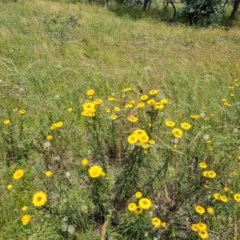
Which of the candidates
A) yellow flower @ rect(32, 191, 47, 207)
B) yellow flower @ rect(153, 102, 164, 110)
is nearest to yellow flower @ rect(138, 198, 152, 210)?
yellow flower @ rect(32, 191, 47, 207)

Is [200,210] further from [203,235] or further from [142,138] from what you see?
[142,138]

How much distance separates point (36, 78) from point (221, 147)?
8.59 feet

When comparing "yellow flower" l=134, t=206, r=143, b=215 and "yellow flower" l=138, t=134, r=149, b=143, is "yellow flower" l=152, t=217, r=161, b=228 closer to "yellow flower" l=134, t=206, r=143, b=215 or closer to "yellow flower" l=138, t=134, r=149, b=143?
"yellow flower" l=134, t=206, r=143, b=215

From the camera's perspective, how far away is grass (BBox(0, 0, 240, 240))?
227 cm

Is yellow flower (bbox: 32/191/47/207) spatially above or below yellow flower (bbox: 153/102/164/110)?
below

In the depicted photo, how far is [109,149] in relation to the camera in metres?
3.03

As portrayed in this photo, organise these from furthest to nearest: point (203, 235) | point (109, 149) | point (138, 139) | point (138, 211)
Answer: point (109, 149)
point (138, 139)
point (138, 211)
point (203, 235)

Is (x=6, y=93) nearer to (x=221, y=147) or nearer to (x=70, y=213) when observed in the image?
(x=70, y=213)

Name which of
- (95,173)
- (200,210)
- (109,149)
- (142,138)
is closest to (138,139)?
(142,138)

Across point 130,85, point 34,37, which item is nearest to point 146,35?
point 34,37

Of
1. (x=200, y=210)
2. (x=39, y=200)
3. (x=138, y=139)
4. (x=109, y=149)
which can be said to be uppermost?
(x=138, y=139)

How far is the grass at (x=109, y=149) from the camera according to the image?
→ 227cm

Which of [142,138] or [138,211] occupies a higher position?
[142,138]

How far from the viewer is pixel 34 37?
22.1ft
